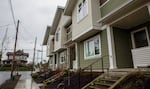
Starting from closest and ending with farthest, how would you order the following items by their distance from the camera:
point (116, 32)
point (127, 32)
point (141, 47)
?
point (141, 47) < point (116, 32) < point (127, 32)

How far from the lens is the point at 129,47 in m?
8.12

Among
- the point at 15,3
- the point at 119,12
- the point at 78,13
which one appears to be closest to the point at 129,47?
the point at 119,12

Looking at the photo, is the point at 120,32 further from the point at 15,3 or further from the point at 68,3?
the point at 15,3

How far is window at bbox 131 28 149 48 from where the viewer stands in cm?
734

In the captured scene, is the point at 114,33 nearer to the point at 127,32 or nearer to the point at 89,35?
the point at 127,32

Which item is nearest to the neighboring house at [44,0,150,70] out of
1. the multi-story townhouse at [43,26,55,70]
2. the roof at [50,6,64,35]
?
the roof at [50,6,64,35]

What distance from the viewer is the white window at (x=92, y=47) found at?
909 cm

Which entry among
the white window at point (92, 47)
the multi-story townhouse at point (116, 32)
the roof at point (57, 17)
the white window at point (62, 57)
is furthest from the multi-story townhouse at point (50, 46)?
the multi-story townhouse at point (116, 32)

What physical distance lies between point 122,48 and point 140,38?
1217mm

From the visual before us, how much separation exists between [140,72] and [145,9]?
298cm

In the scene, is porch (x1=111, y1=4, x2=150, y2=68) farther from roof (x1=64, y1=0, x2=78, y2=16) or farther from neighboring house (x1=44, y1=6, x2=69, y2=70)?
neighboring house (x1=44, y1=6, x2=69, y2=70)

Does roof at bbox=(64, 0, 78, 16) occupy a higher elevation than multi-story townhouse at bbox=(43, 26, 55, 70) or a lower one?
higher

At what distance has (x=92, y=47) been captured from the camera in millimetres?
9742

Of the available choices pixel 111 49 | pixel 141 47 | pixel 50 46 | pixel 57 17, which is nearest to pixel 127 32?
pixel 141 47
